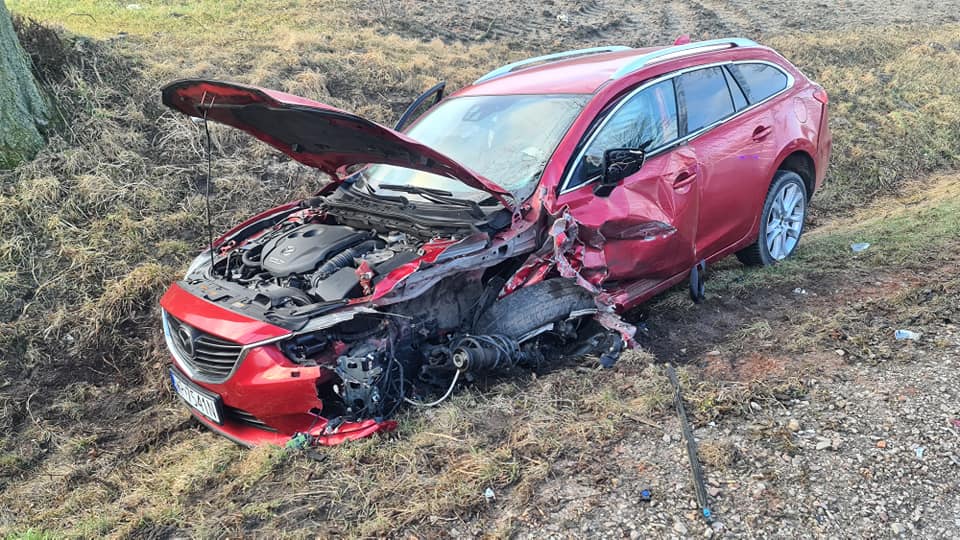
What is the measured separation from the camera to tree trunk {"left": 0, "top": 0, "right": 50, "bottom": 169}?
5777 mm

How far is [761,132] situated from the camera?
4.82m

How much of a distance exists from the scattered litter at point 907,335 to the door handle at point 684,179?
4.75 feet

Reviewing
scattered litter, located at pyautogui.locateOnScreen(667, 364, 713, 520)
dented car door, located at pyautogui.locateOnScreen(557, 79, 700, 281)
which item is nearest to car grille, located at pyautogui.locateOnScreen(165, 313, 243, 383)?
dented car door, located at pyautogui.locateOnScreen(557, 79, 700, 281)

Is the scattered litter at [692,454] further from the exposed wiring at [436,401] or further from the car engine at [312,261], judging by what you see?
the car engine at [312,261]

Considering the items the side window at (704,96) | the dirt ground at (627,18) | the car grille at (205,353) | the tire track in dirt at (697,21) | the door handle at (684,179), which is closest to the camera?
the car grille at (205,353)

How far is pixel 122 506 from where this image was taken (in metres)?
2.95

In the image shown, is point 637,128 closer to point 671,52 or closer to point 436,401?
point 671,52

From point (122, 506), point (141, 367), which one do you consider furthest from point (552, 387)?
point (141, 367)

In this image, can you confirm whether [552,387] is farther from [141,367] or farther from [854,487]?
[141,367]

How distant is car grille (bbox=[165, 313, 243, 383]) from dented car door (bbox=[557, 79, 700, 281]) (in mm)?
1949

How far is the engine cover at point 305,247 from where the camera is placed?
357 centimetres

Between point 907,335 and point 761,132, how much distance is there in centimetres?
184

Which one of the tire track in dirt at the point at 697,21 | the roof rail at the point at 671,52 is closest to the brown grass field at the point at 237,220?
Result: the roof rail at the point at 671,52

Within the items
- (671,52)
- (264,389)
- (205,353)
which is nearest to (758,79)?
(671,52)
